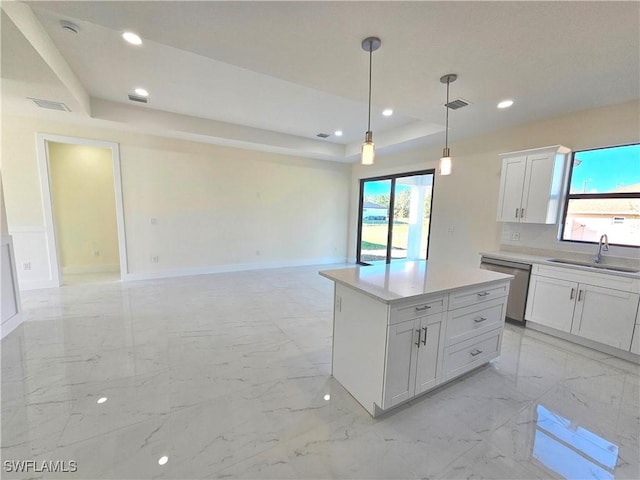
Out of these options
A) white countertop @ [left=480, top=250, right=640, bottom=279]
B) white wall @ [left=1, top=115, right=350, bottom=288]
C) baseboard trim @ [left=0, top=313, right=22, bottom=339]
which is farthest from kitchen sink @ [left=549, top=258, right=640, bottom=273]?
baseboard trim @ [left=0, top=313, right=22, bottom=339]

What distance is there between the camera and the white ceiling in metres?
1.66

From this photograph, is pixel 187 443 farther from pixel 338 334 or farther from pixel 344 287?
pixel 344 287

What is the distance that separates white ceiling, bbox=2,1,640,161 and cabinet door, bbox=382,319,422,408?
2.04 m

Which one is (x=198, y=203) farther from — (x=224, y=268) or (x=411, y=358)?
(x=411, y=358)

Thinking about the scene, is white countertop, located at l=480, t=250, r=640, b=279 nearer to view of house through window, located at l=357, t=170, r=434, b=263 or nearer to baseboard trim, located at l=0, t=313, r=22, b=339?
view of house through window, located at l=357, t=170, r=434, b=263

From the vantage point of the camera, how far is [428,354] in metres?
1.87

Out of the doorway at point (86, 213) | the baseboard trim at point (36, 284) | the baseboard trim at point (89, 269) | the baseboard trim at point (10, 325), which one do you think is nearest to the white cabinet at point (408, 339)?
the baseboard trim at point (10, 325)

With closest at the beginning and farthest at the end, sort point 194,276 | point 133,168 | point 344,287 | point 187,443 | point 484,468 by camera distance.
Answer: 1. point 484,468
2. point 187,443
3. point 344,287
4. point 133,168
5. point 194,276

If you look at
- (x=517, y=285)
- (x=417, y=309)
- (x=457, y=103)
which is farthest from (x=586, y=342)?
(x=457, y=103)

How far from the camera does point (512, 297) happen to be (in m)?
3.30

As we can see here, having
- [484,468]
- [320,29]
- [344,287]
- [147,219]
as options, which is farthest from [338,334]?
[147,219]

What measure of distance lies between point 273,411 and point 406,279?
1365 millimetres

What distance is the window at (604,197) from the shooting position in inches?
110

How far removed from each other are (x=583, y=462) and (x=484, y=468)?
0.61m
